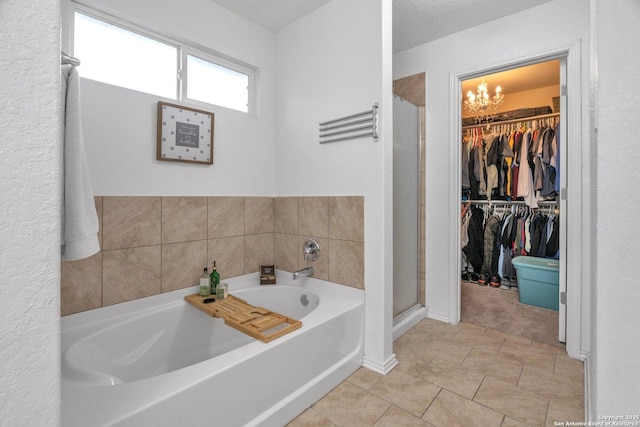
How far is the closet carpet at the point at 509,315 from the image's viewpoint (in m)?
2.48

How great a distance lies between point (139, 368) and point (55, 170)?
1516 millimetres

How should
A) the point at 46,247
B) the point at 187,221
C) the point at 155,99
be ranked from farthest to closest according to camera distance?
the point at 187,221 → the point at 155,99 → the point at 46,247

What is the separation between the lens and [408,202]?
269cm

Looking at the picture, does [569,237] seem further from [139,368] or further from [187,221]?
[139,368]

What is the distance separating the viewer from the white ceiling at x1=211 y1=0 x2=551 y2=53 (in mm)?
2205

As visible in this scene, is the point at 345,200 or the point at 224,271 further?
the point at 224,271

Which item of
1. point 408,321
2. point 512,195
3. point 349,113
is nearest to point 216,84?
point 349,113

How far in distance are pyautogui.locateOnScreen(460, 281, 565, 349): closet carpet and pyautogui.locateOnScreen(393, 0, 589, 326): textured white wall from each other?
42cm

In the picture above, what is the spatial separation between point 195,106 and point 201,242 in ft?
3.13

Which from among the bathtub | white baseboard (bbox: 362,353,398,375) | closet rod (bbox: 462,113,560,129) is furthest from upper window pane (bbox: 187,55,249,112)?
closet rod (bbox: 462,113,560,129)

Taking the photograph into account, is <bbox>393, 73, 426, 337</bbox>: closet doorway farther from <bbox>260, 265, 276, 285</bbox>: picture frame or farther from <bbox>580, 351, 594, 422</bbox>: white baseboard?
<bbox>580, 351, 594, 422</bbox>: white baseboard

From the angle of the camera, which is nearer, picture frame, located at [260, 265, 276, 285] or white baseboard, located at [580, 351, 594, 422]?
white baseboard, located at [580, 351, 594, 422]

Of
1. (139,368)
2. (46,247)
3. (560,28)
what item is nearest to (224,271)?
(139,368)

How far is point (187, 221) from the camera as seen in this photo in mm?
2068
